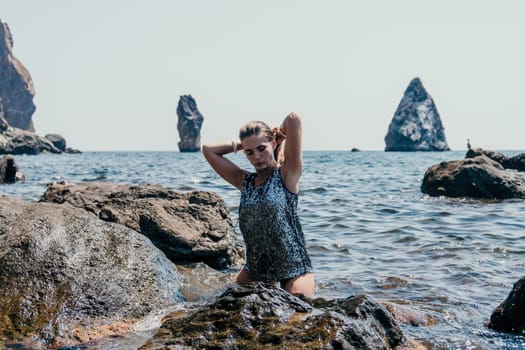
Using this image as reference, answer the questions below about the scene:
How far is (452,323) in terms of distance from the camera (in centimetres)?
649

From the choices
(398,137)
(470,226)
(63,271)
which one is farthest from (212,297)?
(398,137)

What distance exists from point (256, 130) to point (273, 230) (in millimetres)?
862

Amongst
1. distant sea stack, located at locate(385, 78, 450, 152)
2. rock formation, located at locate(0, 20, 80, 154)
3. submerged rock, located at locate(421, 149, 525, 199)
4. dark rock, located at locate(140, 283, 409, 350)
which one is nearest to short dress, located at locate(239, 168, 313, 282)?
dark rock, located at locate(140, 283, 409, 350)

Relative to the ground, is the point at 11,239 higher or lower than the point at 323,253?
higher

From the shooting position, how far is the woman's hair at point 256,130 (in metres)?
5.02

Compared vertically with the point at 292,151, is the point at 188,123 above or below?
above

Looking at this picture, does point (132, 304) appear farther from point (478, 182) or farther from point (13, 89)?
point (13, 89)

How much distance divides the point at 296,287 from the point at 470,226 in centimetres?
963

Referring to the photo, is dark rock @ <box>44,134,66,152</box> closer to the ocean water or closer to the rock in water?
the rock in water

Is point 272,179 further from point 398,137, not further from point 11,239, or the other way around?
point 398,137

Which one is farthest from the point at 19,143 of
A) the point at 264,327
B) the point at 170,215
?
the point at 264,327

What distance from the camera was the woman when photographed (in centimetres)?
504

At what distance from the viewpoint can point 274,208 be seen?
16.7 ft

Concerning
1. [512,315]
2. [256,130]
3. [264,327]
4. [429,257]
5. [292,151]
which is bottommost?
[429,257]
